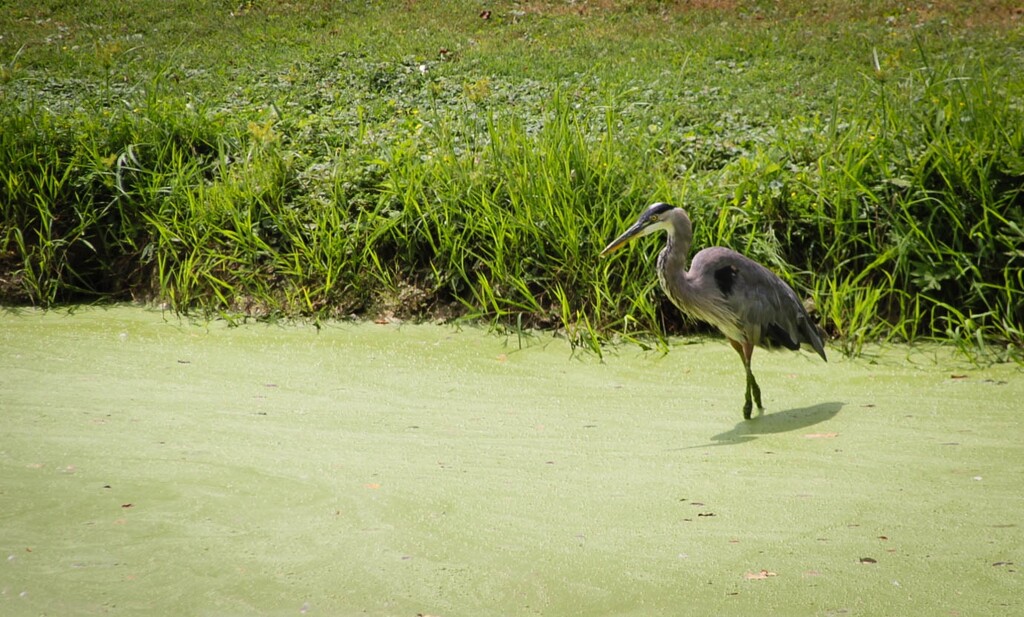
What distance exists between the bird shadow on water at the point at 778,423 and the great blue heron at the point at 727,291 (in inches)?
3.5

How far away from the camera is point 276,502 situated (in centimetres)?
272

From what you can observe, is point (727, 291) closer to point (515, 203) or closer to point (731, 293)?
point (731, 293)

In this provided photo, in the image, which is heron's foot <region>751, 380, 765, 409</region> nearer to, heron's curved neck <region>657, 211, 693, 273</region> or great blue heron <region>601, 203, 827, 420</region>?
great blue heron <region>601, 203, 827, 420</region>

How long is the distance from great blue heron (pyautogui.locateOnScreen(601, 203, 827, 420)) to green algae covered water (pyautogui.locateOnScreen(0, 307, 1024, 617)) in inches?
10.0

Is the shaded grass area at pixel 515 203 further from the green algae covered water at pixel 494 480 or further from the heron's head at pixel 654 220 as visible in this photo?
the heron's head at pixel 654 220

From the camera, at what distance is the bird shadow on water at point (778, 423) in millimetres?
3350

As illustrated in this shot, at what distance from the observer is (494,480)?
114 inches

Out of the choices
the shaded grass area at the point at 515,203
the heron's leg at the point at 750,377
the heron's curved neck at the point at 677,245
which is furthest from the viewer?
the shaded grass area at the point at 515,203

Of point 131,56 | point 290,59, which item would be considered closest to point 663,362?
point 290,59

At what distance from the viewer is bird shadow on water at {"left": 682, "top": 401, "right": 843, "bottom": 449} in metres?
3.35

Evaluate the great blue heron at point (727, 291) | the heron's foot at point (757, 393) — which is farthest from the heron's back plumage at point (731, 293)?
the heron's foot at point (757, 393)

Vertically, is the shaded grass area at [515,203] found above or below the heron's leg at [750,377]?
above

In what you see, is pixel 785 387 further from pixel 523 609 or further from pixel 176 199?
pixel 176 199

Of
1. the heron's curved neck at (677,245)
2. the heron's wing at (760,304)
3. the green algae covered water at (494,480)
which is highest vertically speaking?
the heron's curved neck at (677,245)
